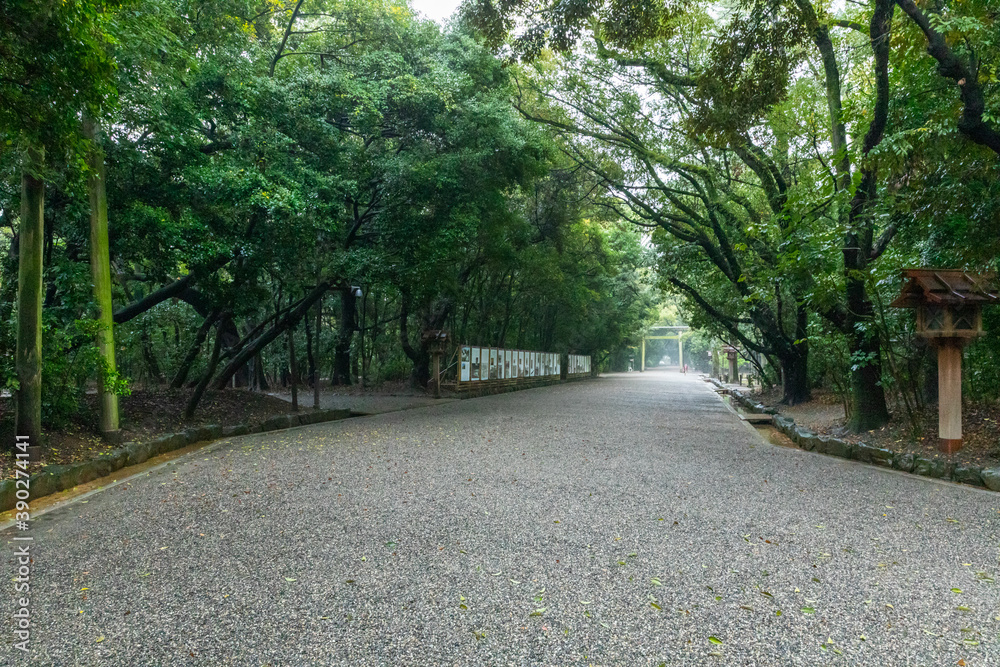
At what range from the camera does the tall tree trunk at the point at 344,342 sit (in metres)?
18.6

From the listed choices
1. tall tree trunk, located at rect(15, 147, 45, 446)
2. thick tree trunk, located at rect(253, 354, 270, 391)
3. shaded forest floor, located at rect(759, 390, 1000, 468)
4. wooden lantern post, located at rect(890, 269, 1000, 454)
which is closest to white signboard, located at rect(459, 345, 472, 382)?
thick tree trunk, located at rect(253, 354, 270, 391)

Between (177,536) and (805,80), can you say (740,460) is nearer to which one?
(177,536)

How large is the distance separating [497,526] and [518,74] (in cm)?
1193

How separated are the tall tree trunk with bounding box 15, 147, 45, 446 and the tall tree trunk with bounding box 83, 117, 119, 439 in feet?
3.37

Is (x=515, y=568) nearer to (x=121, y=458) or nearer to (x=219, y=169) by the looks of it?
(x=121, y=458)

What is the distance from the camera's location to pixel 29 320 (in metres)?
5.22

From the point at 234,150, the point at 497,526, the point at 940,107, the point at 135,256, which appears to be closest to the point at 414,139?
the point at 234,150

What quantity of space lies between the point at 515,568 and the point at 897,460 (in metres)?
5.00

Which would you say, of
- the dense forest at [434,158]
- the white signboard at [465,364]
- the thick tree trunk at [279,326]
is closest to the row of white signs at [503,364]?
the white signboard at [465,364]

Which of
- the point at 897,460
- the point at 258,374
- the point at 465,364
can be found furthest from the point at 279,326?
the point at 897,460

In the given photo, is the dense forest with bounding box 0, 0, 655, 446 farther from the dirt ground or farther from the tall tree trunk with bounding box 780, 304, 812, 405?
the tall tree trunk with bounding box 780, 304, 812, 405

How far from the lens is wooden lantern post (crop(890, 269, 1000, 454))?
18.7ft

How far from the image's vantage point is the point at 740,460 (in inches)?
255

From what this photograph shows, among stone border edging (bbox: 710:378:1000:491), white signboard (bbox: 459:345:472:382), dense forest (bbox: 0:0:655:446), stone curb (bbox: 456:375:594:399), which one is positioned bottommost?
stone curb (bbox: 456:375:594:399)
